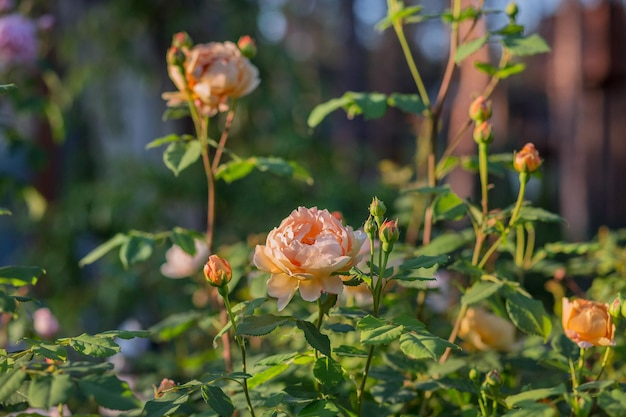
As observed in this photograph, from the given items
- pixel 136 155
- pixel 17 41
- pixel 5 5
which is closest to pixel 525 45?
pixel 17 41

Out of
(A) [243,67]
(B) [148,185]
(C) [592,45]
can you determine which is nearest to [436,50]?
(C) [592,45]

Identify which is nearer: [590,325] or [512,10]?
[590,325]

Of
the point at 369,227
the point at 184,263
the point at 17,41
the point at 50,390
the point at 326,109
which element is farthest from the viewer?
the point at 17,41

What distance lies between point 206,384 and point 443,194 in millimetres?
376

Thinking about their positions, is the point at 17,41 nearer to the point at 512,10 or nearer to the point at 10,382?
the point at 512,10

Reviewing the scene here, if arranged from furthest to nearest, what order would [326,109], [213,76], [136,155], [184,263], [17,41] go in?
[136,155]
[17,41]
[184,263]
[326,109]
[213,76]

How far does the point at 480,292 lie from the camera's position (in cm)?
74

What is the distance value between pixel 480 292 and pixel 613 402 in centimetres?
18

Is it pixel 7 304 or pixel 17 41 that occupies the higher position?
pixel 17 41

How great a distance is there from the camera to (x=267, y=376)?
70cm

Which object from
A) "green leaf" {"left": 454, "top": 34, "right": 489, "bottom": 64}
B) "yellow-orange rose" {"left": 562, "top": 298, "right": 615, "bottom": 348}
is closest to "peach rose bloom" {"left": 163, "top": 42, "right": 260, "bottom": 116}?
"green leaf" {"left": 454, "top": 34, "right": 489, "bottom": 64}

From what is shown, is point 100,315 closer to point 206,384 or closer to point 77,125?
point 77,125

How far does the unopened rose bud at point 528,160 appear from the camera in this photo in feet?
2.39

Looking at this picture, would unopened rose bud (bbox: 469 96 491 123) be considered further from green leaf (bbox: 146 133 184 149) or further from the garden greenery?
green leaf (bbox: 146 133 184 149)
